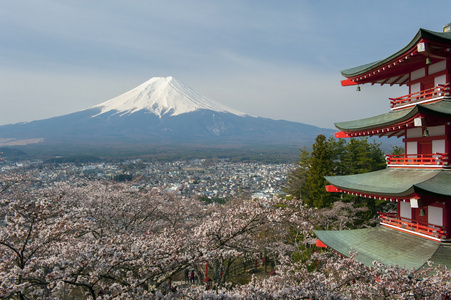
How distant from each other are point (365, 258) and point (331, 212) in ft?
26.1

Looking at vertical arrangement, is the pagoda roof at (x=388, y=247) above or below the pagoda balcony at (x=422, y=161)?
below

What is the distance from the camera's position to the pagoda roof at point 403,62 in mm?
6445

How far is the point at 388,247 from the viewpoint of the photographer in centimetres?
720

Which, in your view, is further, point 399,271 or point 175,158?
point 175,158

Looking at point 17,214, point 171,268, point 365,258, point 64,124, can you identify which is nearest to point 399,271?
point 365,258

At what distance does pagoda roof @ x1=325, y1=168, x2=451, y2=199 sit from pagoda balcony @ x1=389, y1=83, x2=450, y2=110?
71.7 inches

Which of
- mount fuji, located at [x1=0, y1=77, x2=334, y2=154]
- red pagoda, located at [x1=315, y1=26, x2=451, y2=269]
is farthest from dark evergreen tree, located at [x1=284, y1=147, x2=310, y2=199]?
mount fuji, located at [x1=0, y1=77, x2=334, y2=154]

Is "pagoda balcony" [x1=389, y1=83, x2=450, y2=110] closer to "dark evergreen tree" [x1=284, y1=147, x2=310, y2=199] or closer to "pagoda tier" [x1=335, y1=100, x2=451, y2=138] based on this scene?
"pagoda tier" [x1=335, y1=100, x2=451, y2=138]

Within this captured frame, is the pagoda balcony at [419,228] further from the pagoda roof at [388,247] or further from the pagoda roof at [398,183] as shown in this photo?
the pagoda roof at [398,183]

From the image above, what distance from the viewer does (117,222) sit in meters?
12.6

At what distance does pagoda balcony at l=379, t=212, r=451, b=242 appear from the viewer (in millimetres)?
6555

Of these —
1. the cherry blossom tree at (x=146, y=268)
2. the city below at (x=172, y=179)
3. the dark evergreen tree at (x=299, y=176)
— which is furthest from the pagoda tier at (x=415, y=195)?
the dark evergreen tree at (x=299, y=176)

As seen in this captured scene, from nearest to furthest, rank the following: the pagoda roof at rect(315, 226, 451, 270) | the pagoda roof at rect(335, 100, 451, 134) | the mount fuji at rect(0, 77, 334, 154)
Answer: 1. the pagoda roof at rect(315, 226, 451, 270)
2. the pagoda roof at rect(335, 100, 451, 134)
3. the mount fuji at rect(0, 77, 334, 154)

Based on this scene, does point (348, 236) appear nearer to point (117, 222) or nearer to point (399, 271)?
point (399, 271)
